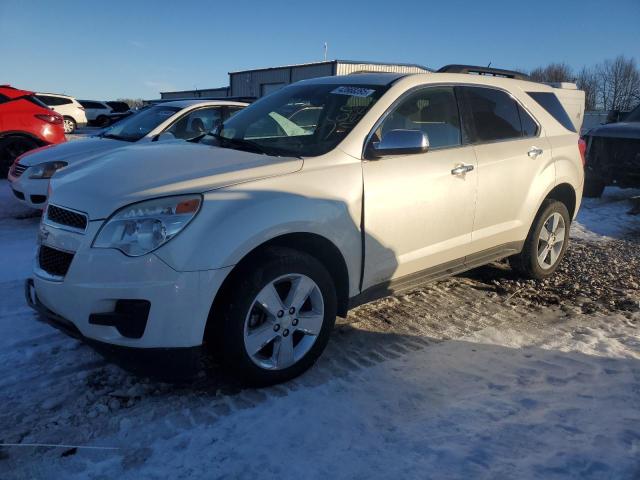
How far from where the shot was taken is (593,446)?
8.32 feet

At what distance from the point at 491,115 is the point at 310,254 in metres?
2.22

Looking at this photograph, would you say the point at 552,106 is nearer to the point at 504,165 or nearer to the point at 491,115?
the point at 491,115

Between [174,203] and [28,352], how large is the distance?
5.18 feet

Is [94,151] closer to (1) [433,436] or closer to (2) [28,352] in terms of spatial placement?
(2) [28,352]

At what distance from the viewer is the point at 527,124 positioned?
4613 millimetres

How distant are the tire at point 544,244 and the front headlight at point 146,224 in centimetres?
335

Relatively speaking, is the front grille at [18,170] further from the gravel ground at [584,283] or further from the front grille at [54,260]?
the gravel ground at [584,283]

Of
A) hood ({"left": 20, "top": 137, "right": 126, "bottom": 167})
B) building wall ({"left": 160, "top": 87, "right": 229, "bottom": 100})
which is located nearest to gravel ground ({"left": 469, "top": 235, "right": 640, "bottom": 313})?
hood ({"left": 20, "top": 137, "right": 126, "bottom": 167})

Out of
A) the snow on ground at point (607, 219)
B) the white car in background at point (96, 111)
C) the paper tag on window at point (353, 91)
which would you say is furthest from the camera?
the white car in background at point (96, 111)

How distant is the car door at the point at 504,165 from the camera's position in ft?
13.5

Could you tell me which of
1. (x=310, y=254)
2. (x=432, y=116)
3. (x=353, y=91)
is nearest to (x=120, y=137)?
(x=353, y=91)

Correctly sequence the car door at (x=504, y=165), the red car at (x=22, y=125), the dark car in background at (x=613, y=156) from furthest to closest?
1. the dark car in background at (x=613, y=156)
2. the red car at (x=22, y=125)
3. the car door at (x=504, y=165)

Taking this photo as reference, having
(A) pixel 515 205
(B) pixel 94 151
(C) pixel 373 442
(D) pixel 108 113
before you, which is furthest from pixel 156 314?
(D) pixel 108 113

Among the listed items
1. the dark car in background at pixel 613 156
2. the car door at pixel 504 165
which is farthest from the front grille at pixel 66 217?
the dark car in background at pixel 613 156
